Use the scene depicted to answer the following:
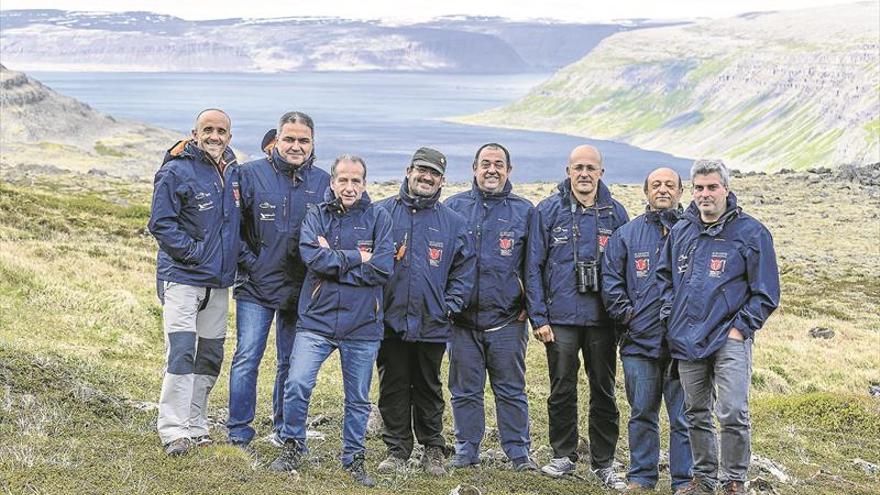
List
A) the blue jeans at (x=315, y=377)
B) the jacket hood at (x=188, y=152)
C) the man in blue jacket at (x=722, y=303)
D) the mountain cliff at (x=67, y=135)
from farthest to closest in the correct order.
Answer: the mountain cliff at (x=67, y=135) < the jacket hood at (x=188, y=152) < the blue jeans at (x=315, y=377) < the man in blue jacket at (x=722, y=303)

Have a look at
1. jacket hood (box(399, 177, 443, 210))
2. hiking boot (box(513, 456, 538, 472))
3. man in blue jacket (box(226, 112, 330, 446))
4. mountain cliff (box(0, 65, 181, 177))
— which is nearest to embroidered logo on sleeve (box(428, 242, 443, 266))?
jacket hood (box(399, 177, 443, 210))

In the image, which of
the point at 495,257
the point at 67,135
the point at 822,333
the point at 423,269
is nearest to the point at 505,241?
the point at 495,257

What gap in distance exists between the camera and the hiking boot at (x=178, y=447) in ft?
26.6

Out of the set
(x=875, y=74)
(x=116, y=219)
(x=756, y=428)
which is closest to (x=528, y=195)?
(x=116, y=219)

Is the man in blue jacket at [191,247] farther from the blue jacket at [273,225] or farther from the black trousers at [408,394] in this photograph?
the black trousers at [408,394]

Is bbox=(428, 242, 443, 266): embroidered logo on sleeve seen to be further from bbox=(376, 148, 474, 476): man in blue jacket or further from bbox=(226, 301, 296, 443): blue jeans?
bbox=(226, 301, 296, 443): blue jeans

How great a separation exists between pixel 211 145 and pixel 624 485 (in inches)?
183

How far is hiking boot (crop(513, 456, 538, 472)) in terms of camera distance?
9.46 metres

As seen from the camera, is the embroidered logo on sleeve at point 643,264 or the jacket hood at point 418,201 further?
the embroidered logo on sleeve at point 643,264

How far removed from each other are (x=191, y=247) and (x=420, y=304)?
1.98 m

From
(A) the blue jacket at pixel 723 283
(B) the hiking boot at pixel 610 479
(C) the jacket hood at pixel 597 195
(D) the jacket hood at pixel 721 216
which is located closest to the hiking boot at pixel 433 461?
(B) the hiking boot at pixel 610 479

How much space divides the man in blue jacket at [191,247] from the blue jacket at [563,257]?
2.64 meters

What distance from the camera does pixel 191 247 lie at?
8445 mm

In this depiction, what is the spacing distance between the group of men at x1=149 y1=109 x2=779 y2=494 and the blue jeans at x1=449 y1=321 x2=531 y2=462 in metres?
0.02
